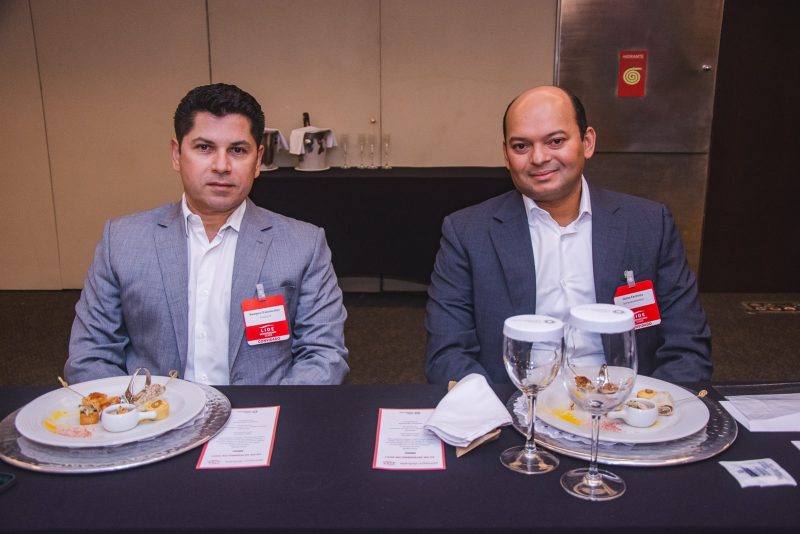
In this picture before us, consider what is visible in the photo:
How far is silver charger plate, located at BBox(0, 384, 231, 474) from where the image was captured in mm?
1151

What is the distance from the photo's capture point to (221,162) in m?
1.85

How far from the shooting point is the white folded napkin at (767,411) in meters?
1.29

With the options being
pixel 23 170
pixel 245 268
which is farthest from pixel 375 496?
pixel 23 170

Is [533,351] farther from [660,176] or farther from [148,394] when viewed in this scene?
[660,176]

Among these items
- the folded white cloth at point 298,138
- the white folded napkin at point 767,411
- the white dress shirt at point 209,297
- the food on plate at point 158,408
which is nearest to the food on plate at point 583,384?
the white folded napkin at point 767,411

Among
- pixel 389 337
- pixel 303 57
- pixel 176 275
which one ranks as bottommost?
pixel 389 337

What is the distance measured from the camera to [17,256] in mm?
5625

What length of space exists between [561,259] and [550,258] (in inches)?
1.3

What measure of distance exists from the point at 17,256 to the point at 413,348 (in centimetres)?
346

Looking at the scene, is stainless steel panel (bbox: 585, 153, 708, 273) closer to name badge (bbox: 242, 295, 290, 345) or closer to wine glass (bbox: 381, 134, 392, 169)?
wine glass (bbox: 381, 134, 392, 169)

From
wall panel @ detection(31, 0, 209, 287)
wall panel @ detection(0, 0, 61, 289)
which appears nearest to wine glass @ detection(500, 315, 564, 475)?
wall panel @ detection(31, 0, 209, 287)

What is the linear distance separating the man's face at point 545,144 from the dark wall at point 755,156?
3.88m

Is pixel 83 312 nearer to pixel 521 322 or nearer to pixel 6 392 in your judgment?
pixel 6 392

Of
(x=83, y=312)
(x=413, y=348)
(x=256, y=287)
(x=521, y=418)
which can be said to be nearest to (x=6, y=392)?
(x=83, y=312)
